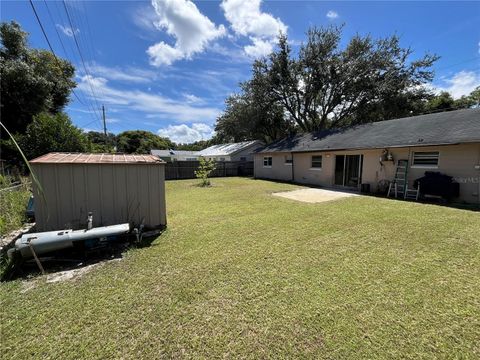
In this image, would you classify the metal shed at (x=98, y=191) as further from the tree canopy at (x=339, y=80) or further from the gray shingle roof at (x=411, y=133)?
the tree canopy at (x=339, y=80)

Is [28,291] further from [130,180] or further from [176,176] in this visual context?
[176,176]

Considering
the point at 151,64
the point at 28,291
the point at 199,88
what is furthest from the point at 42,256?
the point at 199,88

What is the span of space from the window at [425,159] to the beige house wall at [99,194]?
33.4 ft

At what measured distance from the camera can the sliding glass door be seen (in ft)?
39.2

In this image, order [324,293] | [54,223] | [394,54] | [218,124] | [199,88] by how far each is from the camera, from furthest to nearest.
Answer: [218,124] → [199,88] → [394,54] → [54,223] → [324,293]

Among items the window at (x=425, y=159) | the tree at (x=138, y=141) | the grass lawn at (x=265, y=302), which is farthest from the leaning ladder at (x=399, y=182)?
the tree at (x=138, y=141)

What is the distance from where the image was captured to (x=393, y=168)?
33.2 feet

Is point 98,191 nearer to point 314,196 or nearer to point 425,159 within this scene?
point 314,196

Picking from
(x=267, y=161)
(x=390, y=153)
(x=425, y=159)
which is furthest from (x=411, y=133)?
(x=267, y=161)

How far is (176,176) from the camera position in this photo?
1881 cm

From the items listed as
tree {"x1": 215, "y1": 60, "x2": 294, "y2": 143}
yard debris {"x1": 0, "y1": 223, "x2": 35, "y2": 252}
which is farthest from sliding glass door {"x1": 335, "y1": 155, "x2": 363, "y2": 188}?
tree {"x1": 215, "y1": 60, "x2": 294, "y2": 143}

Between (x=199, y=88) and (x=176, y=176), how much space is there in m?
9.78

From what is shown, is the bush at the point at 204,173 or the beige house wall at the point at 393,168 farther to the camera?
the bush at the point at 204,173

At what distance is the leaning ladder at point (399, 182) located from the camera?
31.0 ft
